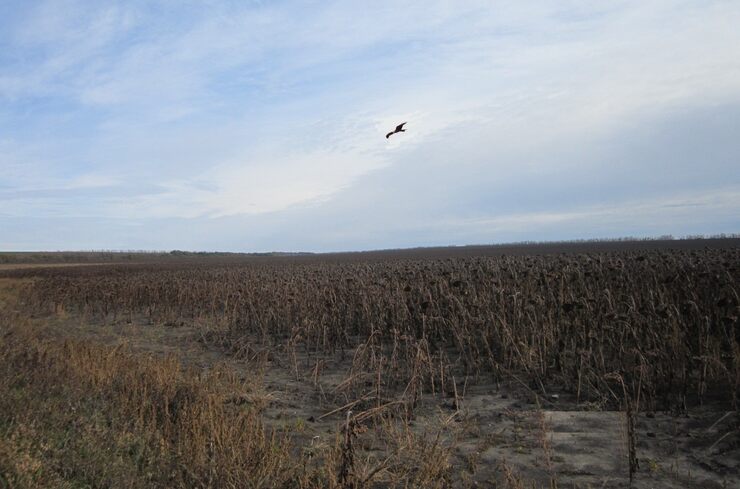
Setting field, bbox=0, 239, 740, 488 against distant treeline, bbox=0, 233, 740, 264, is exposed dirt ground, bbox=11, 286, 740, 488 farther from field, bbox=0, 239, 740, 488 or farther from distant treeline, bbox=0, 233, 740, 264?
distant treeline, bbox=0, 233, 740, 264

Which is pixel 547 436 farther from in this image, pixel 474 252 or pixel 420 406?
pixel 474 252

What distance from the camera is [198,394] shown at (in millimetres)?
5605

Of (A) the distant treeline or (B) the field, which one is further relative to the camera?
(A) the distant treeline

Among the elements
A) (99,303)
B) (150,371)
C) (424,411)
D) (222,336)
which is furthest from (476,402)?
Answer: (99,303)

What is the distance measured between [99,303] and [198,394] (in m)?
14.9

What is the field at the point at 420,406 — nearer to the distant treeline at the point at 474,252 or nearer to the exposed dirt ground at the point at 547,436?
the exposed dirt ground at the point at 547,436

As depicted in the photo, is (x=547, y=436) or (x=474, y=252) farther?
(x=474, y=252)

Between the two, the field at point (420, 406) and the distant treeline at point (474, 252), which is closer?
the field at point (420, 406)

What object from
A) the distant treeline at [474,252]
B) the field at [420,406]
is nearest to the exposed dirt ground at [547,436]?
the field at [420,406]

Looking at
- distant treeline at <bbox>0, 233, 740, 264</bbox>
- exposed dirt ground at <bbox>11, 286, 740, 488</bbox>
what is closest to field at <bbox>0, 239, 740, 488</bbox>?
exposed dirt ground at <bbox>11, 286, 740, 488</bbox>

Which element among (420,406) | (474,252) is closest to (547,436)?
(420,406)

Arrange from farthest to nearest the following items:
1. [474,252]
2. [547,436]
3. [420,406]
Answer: [474,252] → [420,406] → [547,436]

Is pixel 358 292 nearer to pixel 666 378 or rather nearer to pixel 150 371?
pixel 150 371

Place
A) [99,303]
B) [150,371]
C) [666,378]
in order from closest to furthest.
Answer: [666,378], [150,371], [99,303]
